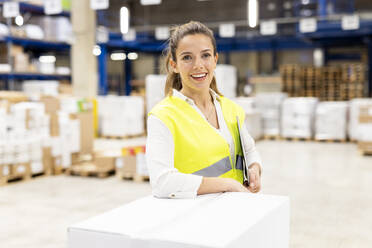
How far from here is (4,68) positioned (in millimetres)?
10648

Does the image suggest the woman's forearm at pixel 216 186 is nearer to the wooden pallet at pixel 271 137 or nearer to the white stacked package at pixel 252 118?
the white stacked package at pixel 252 118

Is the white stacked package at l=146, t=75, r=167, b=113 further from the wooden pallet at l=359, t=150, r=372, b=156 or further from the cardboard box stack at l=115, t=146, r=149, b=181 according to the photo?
the wooden pallet at l=359, t=150, r=372, b=156

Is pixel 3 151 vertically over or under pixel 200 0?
under

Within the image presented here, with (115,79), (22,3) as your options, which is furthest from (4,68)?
(115,79)

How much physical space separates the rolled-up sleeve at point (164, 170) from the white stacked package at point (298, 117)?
1085 centimetres

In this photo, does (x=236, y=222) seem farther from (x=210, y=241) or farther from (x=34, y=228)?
(x=34, y=228)

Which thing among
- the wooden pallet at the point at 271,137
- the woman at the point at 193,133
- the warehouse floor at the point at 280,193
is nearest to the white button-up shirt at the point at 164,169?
the woman at the point at 193,133

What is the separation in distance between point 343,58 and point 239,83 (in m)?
5.71

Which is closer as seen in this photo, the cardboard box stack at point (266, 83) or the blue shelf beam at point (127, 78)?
the cardboard box stack at point (266, 83)

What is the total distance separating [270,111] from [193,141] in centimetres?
1113

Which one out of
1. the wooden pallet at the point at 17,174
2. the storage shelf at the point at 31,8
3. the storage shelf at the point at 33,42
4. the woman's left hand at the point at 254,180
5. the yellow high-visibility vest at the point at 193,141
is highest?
the storage shelf at the point at 31,8

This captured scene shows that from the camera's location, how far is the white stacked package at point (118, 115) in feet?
40.8

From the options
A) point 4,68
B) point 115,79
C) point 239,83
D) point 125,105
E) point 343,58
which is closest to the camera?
point 4,68

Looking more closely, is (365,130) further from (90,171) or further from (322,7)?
(322,7)
